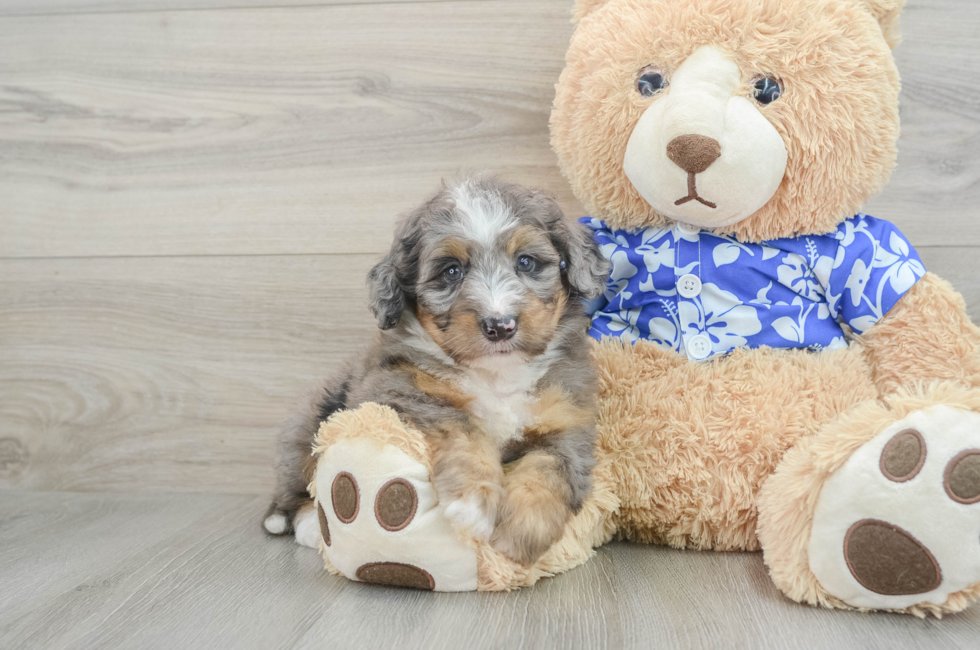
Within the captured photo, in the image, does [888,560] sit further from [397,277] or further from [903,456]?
[397,277]

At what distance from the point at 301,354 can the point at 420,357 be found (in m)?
0.91

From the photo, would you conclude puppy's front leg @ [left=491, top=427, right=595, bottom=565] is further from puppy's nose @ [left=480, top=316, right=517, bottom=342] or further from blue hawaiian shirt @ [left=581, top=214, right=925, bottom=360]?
blue hawaiian shirt @ [left=581, top=214, right=925, bottom=360]

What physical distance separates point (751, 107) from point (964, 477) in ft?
2.90

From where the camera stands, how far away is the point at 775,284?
189 centimetres

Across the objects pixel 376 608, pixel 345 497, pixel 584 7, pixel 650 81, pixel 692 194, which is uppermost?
pixel 584 7

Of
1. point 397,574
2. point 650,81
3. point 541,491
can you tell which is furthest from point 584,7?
point 397,574

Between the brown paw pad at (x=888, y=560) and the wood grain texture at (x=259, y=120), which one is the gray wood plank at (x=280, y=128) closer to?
the wood grain texture at (x=259, y=120)

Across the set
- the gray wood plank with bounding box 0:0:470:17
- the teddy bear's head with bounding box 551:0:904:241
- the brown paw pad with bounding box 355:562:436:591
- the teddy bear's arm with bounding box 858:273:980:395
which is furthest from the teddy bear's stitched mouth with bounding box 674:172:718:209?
the gray wood plank with bounding box 0:0:470:17

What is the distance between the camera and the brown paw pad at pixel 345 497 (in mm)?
1570

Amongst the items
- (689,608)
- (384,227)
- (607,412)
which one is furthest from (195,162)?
(689,608)

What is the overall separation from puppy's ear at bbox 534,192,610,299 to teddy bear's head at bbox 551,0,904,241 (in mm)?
194

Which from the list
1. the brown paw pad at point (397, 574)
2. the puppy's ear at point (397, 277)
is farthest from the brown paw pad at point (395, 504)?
the puppy's ear at point (397, 277)

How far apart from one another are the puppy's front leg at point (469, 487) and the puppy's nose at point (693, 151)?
2.56ft

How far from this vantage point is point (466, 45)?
2395 millimetres
